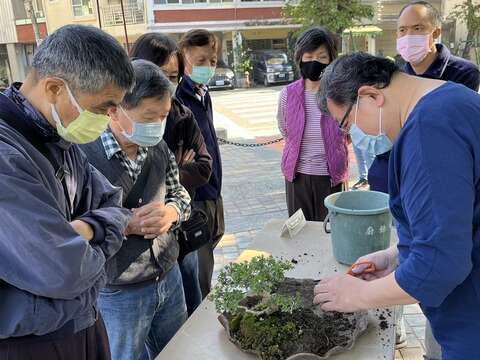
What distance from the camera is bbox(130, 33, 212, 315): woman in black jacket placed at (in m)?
2.33

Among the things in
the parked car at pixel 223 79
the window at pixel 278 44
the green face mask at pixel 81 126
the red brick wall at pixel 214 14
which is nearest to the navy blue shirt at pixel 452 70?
the green face mask at pixel 81 126

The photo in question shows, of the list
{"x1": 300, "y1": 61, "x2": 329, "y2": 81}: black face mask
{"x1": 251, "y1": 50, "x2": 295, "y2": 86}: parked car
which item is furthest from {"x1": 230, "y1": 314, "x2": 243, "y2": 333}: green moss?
{"x1": 251, "y1": 50, "x2": 295, "y2": 86}: parked car

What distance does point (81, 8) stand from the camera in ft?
75.8

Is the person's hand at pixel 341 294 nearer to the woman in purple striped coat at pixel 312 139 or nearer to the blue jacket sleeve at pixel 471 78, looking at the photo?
the woman in purple striped coat at pixel 312 139

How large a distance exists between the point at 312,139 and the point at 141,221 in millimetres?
1680

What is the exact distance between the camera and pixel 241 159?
7.67 m

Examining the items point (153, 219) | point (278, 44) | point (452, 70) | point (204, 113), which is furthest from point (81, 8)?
point (153, 219)

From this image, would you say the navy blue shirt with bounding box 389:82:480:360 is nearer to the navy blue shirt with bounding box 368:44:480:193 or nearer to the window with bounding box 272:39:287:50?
the navy blue shirt with bounding box 368:44:480:193

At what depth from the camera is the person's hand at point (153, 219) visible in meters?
1.67

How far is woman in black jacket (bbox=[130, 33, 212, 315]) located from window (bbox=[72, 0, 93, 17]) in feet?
74.5

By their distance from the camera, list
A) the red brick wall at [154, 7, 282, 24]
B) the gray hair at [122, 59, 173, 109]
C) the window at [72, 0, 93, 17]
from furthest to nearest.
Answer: the window at [72, 0, 93, 17], the red brick wall at [154, 7, 282, 24], the gray hair at [122, 59, 173, 109]

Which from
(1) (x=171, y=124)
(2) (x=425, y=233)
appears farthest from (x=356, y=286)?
(1) (x=171, y=124)

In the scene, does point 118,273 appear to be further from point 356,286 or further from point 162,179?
point 356,286

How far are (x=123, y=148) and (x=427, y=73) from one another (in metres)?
2.21
